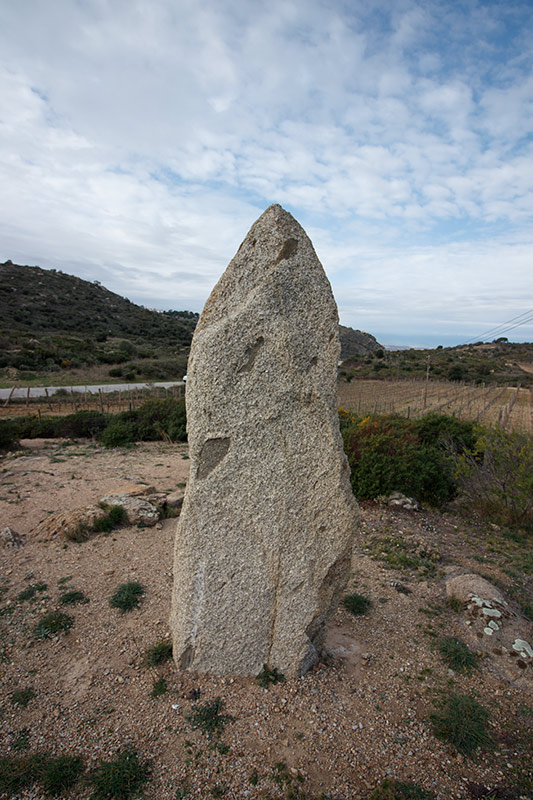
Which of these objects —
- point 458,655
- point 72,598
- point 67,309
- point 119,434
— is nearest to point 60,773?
point 72,598

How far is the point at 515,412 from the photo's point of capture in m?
23.7

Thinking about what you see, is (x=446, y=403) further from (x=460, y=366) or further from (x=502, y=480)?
(x=460, y=366)

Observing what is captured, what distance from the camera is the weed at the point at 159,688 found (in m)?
3.04

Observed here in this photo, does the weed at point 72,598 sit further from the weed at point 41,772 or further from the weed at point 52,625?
the weed at point 41,772

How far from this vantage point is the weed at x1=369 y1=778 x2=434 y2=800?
2342 mm

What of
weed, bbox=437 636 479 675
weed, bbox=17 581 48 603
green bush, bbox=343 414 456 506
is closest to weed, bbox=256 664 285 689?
weed, bbox=437 636 479 675

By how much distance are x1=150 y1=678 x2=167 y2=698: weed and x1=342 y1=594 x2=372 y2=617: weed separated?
6.28 ft

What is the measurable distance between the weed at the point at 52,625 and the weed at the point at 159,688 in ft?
3.86

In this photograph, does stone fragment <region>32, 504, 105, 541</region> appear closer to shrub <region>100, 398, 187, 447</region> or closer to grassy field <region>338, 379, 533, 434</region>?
shrub <region>100, 398, 187, 447</region>

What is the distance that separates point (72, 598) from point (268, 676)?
229 cm

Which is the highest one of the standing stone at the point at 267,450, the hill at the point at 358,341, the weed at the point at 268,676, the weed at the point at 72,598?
the hill at the point at 358,341

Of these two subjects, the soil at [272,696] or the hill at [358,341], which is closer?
the soil at [272,696]

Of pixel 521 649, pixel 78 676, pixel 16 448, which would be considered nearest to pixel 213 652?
pixel 78 676

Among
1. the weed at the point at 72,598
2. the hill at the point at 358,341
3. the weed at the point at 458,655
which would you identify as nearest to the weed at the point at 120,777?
the weed at the point at 72,598
